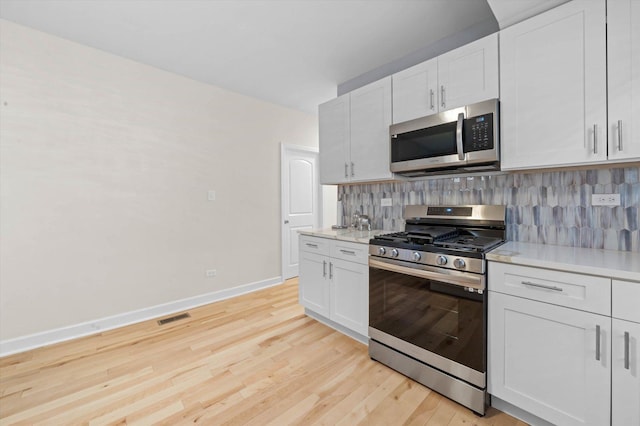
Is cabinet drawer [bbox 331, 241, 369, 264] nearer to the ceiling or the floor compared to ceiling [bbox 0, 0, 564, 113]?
nearer to the floor

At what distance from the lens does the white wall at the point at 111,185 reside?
2.23m

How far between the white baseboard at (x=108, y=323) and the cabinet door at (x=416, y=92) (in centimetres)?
291

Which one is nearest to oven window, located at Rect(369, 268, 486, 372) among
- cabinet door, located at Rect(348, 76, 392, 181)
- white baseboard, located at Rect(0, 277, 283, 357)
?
cabinet door, located at Rect(348, 76, 392, 181)

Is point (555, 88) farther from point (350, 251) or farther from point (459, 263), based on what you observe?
point (350, 251)

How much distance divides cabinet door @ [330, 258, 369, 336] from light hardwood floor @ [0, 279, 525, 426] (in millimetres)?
205

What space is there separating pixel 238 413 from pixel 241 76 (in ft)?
10.6

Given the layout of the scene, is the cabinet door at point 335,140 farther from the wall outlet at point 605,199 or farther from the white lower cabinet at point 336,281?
the wall outlet at point 605,199

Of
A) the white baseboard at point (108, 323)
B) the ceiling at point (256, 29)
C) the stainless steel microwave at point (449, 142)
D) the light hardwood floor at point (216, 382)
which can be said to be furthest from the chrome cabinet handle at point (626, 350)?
the white baseboard at point (108, 323)

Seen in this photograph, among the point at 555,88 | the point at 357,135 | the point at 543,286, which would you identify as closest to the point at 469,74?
the point at 555,88

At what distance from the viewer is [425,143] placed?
6.83ft

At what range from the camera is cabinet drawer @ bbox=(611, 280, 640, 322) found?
112 cm

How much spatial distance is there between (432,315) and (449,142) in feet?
4.00

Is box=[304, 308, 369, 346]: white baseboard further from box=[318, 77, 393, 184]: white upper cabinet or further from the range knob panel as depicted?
box=[318, 77, 393, 184]: white upper cabinet

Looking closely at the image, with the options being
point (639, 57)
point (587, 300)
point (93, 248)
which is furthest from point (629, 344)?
point (93, 248)
